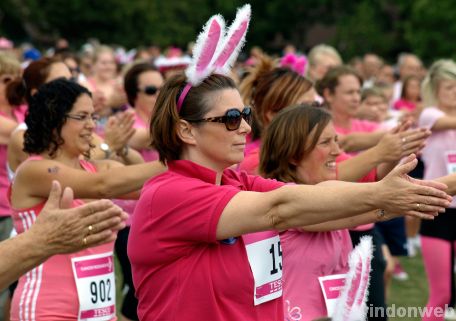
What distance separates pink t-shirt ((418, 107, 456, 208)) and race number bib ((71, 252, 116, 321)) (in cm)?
347

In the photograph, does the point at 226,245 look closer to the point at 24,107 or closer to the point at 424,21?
the point at 24,107

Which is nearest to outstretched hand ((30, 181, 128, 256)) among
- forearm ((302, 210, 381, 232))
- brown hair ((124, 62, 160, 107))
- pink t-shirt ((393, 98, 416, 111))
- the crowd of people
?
the crowd of people

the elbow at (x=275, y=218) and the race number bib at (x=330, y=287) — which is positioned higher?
the elbow at (x=275, y=218)

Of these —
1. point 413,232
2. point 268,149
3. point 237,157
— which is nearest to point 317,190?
point 237,157

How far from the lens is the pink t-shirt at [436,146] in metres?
7.66

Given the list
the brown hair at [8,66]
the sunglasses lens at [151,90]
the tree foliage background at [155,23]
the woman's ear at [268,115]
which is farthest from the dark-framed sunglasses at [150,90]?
the tree foliage background at [155,23]

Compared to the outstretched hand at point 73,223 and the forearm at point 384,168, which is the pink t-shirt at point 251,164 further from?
the outstretched hand at point 73,223

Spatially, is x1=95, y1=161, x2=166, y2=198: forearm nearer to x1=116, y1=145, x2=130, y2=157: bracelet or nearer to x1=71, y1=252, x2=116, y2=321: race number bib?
x1=71, y1=252, x2=116, y2=321: race number bib

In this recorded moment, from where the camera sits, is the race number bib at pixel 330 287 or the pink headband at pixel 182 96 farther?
the race number bib at pixel 330 287

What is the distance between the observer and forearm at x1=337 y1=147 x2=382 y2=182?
5.21m

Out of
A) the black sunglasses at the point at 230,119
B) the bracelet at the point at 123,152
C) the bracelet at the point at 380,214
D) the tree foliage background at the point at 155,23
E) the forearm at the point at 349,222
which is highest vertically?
the tree foliage background at the point at 155,23

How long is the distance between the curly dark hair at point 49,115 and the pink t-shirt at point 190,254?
1.57 m

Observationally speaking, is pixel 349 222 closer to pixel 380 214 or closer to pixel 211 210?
pixel 380 214

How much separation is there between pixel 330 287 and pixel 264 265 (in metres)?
1.03
